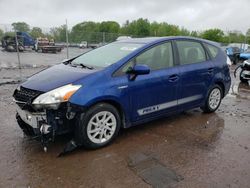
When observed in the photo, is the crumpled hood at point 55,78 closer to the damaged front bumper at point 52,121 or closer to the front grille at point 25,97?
the front grille at point 25,97

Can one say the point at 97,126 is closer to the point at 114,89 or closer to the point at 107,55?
the point at 114,89

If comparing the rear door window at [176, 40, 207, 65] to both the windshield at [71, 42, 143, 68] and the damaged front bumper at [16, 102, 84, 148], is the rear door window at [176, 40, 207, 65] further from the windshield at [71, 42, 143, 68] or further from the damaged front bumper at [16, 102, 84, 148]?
the damaged front bumper at [16, 102, 84, 148]

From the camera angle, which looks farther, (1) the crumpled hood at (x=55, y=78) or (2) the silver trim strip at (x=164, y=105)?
(2) the silver trim strip at (x=164, y=105)

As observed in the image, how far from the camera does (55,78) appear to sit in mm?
3748

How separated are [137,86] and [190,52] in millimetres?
1672

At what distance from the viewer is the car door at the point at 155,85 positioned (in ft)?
13.4

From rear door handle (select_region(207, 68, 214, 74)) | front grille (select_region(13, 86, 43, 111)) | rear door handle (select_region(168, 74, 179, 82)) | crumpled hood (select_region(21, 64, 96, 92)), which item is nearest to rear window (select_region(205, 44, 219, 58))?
rear door handle (select_region(207, 68, 214, 74))

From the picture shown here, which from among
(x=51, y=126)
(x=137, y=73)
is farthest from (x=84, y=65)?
(x=51, y=126)

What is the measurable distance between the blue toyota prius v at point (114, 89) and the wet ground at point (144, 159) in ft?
0.95

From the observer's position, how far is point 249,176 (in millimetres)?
3205

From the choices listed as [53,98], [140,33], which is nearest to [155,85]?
[53,98]

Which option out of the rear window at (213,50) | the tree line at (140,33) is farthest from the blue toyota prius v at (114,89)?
the tree line at (140,33)

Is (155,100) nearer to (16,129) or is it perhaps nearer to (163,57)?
(163,57)

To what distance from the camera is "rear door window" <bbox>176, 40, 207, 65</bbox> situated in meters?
4.84
